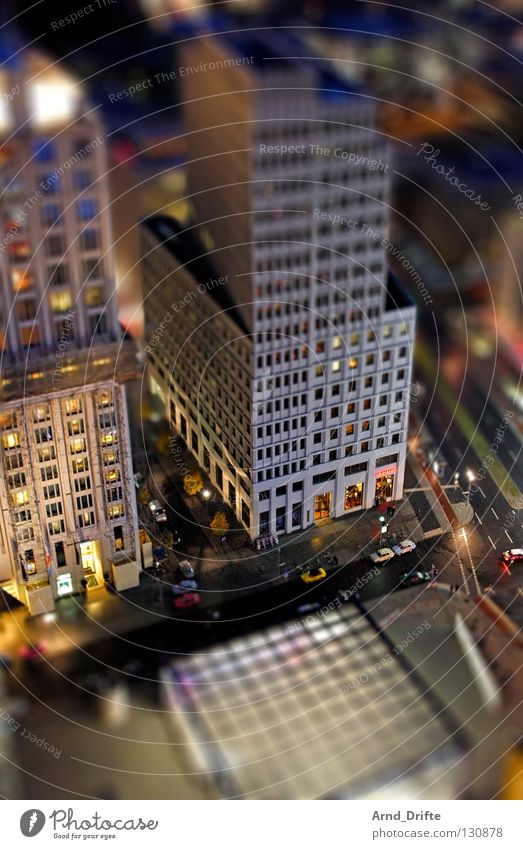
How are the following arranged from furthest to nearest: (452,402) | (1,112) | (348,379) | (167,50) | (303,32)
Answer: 1. (167,50)
2. (303,32)
3. (452,402)
4. (348,379)
5. (1,112)

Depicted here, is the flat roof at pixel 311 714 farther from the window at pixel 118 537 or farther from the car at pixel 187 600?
the window at pixel 118 537

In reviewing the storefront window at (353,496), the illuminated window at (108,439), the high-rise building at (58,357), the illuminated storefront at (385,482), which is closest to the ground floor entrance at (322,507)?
the storefront window at (353,496)

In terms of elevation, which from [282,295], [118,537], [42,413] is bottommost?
[118,537]

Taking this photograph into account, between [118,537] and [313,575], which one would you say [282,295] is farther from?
[118,537]

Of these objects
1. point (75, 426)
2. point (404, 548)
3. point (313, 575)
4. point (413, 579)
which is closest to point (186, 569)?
point (313, 575)

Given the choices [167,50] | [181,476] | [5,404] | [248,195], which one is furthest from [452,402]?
[167,50]

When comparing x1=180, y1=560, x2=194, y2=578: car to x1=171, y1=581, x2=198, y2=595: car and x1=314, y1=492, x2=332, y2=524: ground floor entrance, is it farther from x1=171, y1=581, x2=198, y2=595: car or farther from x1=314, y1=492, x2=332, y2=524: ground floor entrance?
Answer: x1=314, y1=492, x2=332, y2=524: ground floor entrance

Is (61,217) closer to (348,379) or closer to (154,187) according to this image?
(348,379)
